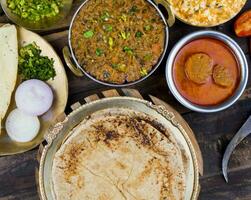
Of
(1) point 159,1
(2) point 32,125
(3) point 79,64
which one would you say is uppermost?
(1) point 159,1

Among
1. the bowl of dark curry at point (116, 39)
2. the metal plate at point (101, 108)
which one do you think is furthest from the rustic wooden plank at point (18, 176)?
the bowl of dark curry at point (116, 39)

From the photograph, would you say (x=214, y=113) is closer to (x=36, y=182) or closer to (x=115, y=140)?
(x=115, y=140)

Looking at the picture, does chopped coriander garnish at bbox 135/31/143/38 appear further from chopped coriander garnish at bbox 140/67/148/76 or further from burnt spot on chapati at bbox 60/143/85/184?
burnt spot on chapati at bbox 60/143/85/184

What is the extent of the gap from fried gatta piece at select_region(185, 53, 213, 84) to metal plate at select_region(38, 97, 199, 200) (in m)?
0.15

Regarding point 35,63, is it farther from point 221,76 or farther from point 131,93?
point 221,76

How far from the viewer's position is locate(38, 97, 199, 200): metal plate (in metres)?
1.97

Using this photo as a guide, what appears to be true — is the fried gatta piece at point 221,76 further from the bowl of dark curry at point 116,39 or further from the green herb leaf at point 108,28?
the green herb leaf at point 108,28

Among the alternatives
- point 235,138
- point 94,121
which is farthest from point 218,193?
point 94,121

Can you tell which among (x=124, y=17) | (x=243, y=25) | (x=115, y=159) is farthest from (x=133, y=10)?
(x=115, y=159)

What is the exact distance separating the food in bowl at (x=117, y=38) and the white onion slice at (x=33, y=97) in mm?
157

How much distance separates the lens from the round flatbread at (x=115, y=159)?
6.44ft

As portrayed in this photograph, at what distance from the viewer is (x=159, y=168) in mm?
1984

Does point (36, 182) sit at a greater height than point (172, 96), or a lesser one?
lesser

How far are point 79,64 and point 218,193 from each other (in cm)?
72
